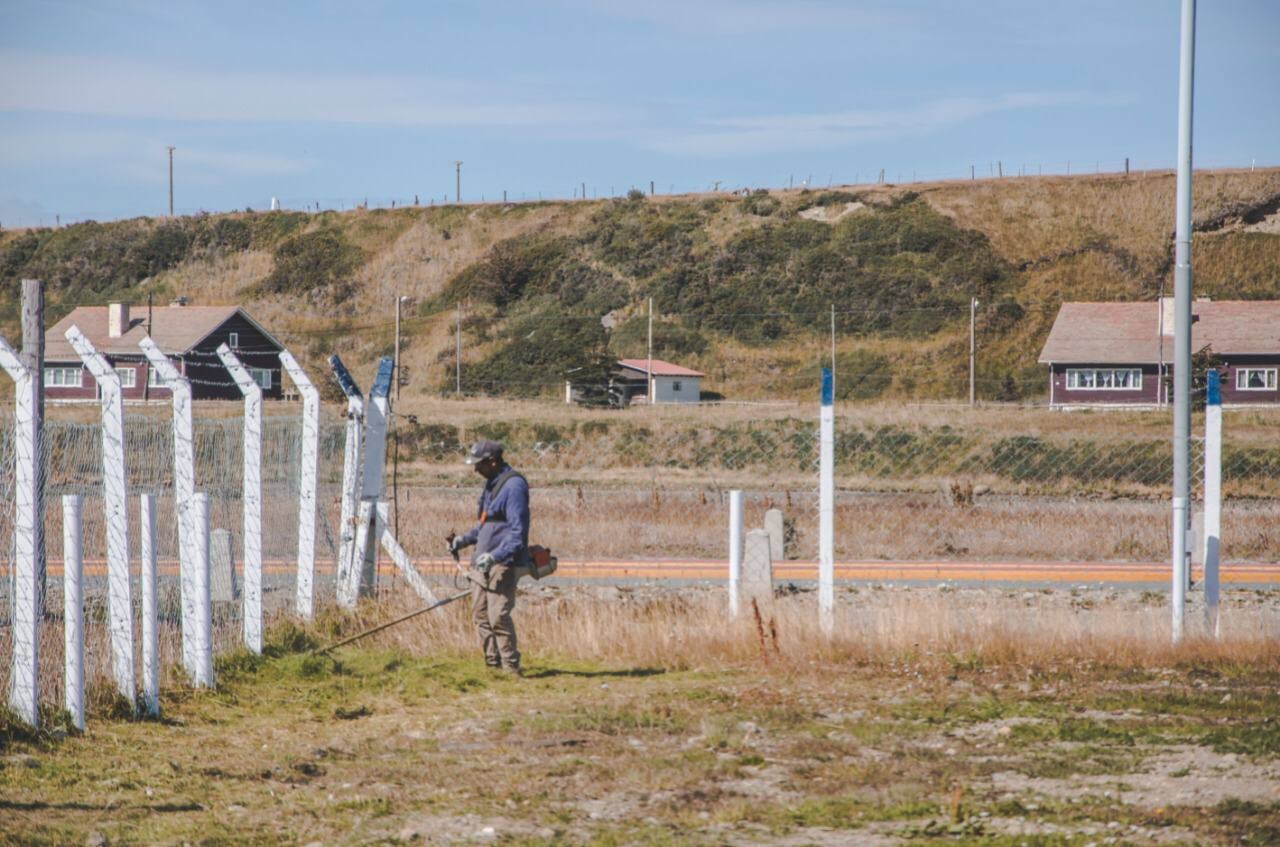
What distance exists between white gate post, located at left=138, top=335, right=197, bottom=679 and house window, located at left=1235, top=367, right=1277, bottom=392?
6196 centimetres

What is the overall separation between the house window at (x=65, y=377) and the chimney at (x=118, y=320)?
2.71 metres

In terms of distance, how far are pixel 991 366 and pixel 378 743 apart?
6438 centimetres

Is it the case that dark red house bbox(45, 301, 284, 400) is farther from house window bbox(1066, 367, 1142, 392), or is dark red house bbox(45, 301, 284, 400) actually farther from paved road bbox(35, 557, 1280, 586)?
paved road bbox(35, 557, 1280, 586)

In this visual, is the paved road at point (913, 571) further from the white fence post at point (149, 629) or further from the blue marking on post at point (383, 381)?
the white fence post at point (149, 629)

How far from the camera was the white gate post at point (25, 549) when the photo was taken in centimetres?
784

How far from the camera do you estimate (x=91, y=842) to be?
6117mm

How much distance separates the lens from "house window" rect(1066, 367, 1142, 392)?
64875mm

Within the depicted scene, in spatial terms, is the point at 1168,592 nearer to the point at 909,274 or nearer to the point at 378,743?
the point at 378,743

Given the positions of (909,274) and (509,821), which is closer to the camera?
(509,821)

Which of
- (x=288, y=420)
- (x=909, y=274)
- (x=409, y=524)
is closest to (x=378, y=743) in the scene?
(x=288, y=420)

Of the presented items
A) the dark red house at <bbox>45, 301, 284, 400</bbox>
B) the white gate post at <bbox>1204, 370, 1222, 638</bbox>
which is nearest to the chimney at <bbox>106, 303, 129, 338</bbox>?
the dark red house at <bbox>45, 301, 284, 400</bbox>

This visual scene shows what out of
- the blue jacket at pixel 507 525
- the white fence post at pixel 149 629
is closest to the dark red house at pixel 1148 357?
the blue jacket at pixel 507 525

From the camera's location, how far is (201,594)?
9445 mm

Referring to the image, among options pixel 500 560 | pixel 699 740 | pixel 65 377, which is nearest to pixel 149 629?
pixel 500 560
